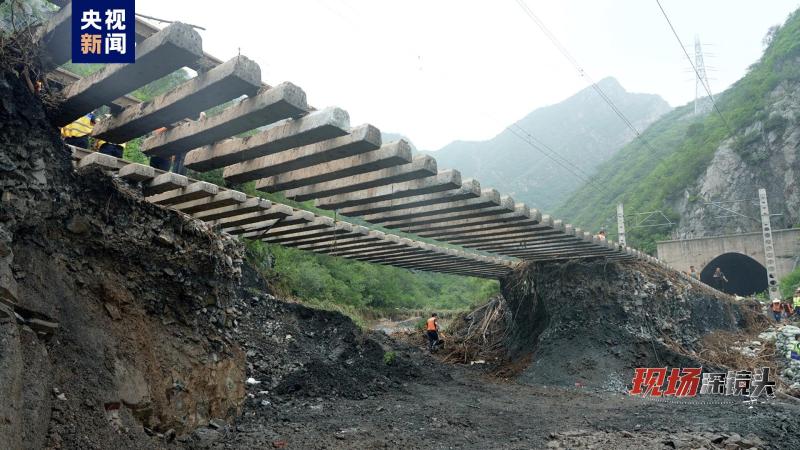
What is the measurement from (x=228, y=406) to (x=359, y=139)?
10.4 ft

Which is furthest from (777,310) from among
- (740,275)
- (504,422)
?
(740,275)

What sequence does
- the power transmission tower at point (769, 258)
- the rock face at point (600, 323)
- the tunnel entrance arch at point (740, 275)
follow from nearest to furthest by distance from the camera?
the rock face at point (600, 323), the power transmission tower at point (769, 258), the tunnel entrance arch at point (740, 275)

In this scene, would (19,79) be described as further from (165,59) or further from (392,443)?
(392,443)

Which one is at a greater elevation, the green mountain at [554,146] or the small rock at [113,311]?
the green mountain at [554,146]

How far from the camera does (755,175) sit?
1193 inches

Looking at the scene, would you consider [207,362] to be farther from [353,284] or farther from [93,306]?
[353,284]

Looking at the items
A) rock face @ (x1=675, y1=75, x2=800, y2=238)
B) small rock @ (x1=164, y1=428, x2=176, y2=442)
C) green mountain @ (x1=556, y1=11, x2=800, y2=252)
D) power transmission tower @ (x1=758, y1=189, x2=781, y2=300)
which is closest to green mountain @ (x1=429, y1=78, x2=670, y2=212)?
green mountain @ (x1=556, y1=11, x2=800, y2=252)

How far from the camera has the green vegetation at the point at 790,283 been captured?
21.5 m

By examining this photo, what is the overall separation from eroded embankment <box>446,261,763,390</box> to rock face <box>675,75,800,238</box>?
849 inches

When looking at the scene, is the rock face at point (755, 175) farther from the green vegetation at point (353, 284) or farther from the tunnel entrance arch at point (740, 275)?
the green vegetation at point (353, 284)

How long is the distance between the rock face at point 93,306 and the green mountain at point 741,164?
2590cm

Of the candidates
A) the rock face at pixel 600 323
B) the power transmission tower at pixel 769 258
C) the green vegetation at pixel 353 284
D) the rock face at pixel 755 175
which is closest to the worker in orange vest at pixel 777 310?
the rock face at pixel 600 323

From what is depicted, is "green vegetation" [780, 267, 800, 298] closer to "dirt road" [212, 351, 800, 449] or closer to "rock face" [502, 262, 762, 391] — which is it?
"rock face" [502, 262, 762, 391]

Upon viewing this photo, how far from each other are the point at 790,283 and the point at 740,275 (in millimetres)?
7162
